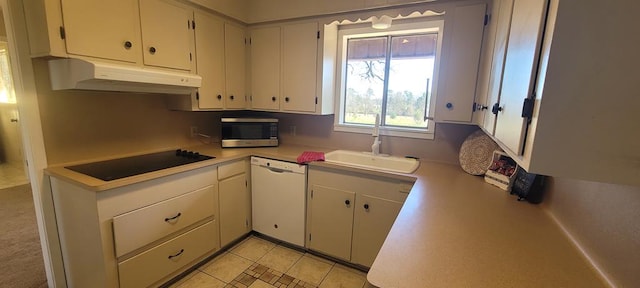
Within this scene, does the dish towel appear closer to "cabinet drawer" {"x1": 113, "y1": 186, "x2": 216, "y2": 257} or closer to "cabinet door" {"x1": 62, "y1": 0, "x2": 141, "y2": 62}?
"cabinet drawer" {"x1": 113, "y1": 186, "x2": 216, "y2": 257}

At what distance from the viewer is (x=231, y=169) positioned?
7.78 ft

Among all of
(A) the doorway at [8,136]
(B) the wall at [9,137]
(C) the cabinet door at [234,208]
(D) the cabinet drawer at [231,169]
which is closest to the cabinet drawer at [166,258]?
(C) the cabinet door at [234,208]

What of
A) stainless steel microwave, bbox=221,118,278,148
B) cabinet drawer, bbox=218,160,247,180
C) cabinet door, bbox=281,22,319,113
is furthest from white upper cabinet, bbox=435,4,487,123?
cabinet drawer, bbox=218,160,247,180

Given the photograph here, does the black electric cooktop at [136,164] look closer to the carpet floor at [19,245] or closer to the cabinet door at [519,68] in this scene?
the carpet floor at [19,245]

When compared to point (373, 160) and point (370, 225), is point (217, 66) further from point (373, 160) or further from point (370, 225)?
point (370, 225)

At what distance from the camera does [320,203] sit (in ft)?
7.47

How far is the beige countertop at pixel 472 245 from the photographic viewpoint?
0.82 meters

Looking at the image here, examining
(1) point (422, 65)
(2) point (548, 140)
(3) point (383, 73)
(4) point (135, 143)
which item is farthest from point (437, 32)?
(4) point (135, 143)

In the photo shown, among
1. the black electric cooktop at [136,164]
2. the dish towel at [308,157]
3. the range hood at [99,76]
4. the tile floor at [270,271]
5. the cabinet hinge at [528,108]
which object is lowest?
the tile floor at [270,271]

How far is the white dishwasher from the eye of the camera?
7.72 ft

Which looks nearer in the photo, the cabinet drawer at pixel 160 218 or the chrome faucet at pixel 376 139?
the cabinet drawer at pixel 160 218

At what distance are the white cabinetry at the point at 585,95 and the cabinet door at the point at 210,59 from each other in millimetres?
2376

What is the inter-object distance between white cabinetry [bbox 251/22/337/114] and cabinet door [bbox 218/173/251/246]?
2.93 ft

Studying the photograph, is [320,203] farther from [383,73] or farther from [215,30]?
[215,30]
